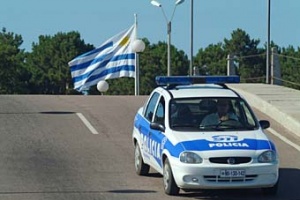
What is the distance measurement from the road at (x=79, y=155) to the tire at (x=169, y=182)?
129mm

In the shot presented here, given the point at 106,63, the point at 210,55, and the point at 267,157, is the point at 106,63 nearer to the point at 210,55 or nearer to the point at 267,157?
the point at 267,157

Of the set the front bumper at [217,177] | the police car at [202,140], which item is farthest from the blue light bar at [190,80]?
the front bumper at [217,177]

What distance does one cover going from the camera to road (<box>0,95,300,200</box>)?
1324cm

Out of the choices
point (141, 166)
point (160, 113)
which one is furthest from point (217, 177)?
point (141, 166)

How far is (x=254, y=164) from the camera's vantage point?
488 inches

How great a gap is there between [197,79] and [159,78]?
61cm

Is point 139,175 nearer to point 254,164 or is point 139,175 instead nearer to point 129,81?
point 254,164

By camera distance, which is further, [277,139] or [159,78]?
[277,139]

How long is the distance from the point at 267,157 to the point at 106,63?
80.1ft

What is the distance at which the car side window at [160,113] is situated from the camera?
546 inches

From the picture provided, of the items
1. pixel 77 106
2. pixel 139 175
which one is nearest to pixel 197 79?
pixel 139 175

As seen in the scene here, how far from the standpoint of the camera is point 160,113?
554 inches

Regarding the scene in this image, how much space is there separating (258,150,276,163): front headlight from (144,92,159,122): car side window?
8.07 feet

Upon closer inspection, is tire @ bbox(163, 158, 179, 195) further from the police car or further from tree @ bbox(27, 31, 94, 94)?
tree @ bbox(27, 31, 94, 94)
